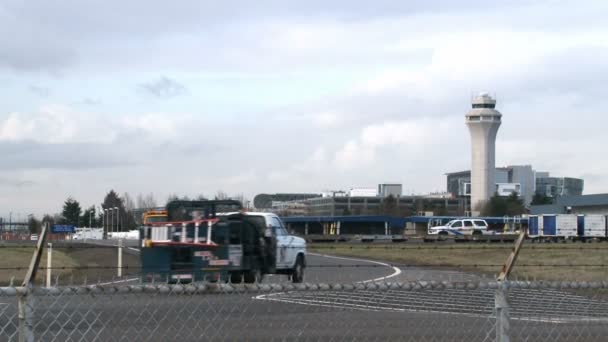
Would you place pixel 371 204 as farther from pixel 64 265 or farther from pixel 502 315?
pixel 502 315

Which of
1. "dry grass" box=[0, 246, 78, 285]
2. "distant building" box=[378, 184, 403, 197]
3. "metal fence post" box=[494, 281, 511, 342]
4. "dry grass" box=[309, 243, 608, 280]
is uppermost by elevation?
"distant building" box=[378, 184, 403, 197]

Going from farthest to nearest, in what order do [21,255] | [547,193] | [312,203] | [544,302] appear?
[547,193] < [312,203] < [21,255] < [544,302]

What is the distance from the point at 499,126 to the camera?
161500 millimetres

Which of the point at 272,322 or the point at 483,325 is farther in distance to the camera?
the point at 483,325

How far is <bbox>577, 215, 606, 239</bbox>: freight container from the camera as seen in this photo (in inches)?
2879

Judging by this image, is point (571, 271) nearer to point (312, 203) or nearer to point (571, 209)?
point (571, 209)

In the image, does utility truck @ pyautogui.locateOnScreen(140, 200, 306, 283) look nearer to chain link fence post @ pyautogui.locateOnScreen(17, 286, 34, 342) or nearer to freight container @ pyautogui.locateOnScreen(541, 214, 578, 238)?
chain link fence post @ pyautogui.locateOnScreen(17, 286, 34, 342)

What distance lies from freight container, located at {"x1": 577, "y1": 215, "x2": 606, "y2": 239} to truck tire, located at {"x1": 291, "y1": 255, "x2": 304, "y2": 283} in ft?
174

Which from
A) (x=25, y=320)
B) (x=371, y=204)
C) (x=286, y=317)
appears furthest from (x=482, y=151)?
(x=25, y=320)

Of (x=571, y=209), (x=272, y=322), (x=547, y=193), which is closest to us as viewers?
(x=272, y=322)

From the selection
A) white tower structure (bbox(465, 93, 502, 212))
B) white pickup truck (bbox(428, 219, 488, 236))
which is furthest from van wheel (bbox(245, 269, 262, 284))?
white tower structure (bbox(465, 93, 502, 212))

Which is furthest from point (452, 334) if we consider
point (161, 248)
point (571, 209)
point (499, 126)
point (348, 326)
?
point (499, 126)

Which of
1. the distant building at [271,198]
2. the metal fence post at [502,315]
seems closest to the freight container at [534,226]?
the distant building at [271,198]

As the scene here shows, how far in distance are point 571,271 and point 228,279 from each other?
12307mm
